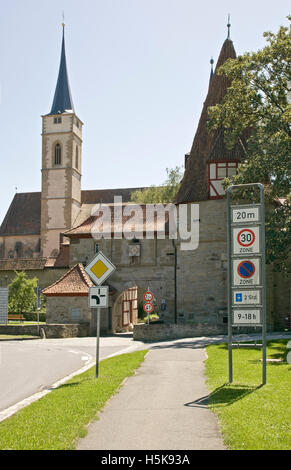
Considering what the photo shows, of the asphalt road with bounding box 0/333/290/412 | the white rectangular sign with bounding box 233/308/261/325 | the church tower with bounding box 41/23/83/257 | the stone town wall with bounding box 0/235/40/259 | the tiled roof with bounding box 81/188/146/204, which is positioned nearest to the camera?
the white rectangular sign with bounding box 233/308/261/325

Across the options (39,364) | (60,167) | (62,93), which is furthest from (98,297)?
(62,93)

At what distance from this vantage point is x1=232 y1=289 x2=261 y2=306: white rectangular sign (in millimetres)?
11508

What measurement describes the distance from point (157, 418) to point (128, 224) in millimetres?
31522

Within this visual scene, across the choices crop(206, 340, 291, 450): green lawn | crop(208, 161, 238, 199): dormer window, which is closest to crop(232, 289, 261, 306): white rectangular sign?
crop(206, 340, 291, 450): green lawn

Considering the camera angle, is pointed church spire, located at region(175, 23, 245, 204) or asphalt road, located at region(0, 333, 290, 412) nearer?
asphalt road, located at region(0, 333, 290, 412)

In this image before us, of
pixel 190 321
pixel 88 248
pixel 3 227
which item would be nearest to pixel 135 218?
pixel 88 248

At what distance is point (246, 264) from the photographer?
38.3 feet

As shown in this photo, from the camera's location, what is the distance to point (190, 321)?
34.7m

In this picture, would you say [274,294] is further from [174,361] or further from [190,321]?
[174,361]

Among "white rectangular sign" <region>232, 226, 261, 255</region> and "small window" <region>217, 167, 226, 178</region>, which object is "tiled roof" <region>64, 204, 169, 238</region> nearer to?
"small window" <region>217, 167, 226, 178</region>

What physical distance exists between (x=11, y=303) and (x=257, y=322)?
1445 inches

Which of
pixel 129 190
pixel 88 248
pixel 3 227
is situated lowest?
pixel 88 248

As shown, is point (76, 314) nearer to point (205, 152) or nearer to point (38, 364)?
point (205, 152)

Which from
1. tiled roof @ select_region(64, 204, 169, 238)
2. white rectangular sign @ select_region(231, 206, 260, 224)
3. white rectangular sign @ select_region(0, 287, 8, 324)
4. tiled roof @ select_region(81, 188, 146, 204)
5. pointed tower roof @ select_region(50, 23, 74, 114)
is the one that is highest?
pointed tower roof @ select_region(50, 23, 74, 114)
